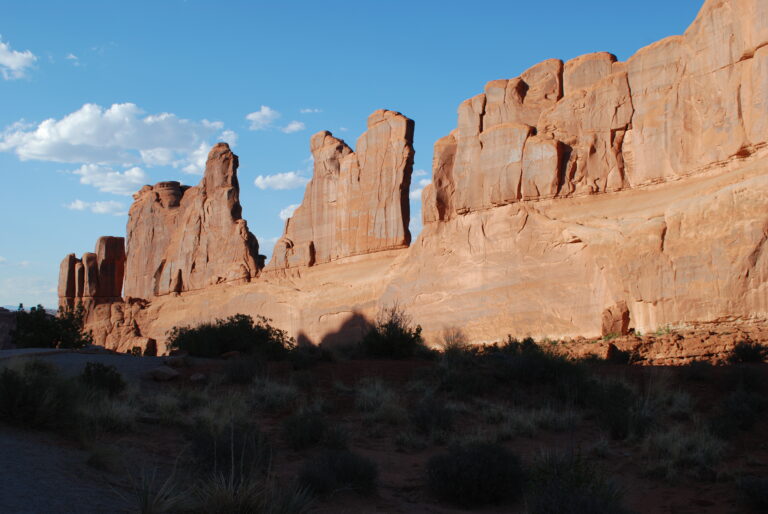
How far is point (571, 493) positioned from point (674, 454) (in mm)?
3314

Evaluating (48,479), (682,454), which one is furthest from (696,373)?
(48,479)

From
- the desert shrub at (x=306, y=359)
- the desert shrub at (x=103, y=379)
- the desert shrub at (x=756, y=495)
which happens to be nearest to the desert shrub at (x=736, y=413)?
the desert shrub at (x=756, y=495)

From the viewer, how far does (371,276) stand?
3262 cm

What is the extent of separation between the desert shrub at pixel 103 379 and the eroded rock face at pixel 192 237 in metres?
28.2

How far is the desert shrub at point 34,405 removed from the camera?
7.67m

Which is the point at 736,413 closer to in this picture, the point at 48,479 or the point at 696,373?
the point at 696,373

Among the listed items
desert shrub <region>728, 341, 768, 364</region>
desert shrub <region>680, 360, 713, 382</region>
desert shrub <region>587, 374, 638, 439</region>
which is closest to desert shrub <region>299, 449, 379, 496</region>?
desert shrub <region>587, 374, 638, 439</region>

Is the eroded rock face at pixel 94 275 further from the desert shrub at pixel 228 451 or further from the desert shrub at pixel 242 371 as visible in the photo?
the desert shrub at pixel 228 451

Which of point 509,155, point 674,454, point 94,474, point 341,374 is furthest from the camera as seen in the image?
Result: point 509,155

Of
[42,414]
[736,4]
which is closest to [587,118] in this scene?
[736,4]

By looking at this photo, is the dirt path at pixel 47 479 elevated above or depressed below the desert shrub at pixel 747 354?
below

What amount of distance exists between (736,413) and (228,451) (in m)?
7.50

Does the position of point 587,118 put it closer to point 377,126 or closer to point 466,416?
point 377,126

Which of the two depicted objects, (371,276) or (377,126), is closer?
(371,276)
